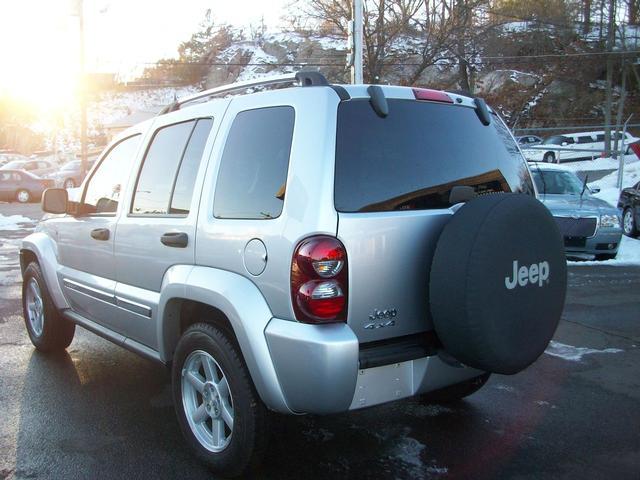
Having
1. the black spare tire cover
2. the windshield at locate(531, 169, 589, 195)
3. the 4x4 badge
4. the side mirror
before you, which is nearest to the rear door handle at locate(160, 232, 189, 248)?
the 4x4 badge

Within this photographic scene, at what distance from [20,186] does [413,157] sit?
27.6 m

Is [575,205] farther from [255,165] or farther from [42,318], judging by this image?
[255,165]

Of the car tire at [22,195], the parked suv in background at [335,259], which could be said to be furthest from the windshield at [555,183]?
the car tire at [22,195]

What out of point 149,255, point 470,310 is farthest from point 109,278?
point 470,310

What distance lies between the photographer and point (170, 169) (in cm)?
380

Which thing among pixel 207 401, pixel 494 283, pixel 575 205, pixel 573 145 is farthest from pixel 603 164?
pixel 207 401

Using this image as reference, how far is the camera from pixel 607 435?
3742mm

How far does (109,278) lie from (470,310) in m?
2.60

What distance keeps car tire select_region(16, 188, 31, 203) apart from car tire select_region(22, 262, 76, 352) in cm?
2396

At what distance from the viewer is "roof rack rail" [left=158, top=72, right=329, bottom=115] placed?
3.11m

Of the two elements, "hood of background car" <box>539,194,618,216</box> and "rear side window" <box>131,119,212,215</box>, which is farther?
"hood of background car" <box>539,194,618,216</box>

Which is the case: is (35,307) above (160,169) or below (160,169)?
below

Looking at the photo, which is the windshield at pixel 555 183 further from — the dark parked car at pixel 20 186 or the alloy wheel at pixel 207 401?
the dark parked car at pixel 20 186

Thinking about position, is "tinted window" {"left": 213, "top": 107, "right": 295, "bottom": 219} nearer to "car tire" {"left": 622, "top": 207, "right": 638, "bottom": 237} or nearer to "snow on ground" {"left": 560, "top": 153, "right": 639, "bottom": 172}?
"car tire" {"left": 622, "top": 207, "right": 638, "bottom": 237}
